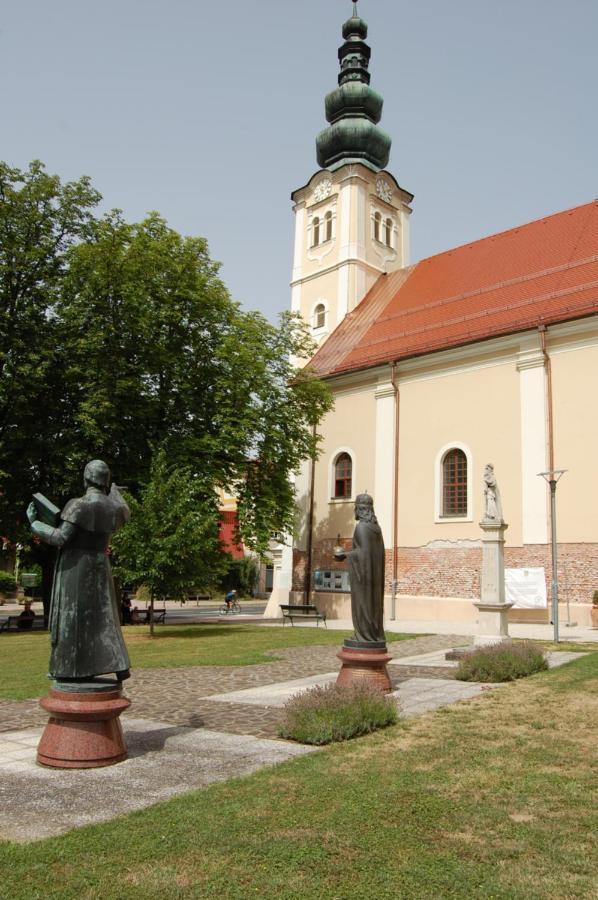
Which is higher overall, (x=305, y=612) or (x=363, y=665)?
(x=363, y=665)

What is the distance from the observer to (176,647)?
15992 mm

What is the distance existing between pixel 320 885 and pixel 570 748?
11.7 ft

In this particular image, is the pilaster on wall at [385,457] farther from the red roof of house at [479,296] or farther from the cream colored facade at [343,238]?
the cream colored facade at [343,238]

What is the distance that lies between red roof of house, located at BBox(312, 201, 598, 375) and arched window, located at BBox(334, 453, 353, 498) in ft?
11.4

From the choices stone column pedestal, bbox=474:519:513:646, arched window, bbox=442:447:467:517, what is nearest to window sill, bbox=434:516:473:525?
arched window, bbox=442:447:467:517

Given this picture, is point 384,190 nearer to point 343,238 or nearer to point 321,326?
point 343,238

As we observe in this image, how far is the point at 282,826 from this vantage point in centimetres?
425

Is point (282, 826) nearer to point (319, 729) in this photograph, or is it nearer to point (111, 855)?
point (111, 855)

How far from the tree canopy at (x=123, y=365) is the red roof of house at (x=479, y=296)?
239 inches

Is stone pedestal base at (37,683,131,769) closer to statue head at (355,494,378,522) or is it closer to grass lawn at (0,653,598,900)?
grass lawn at (0,653,598,900)

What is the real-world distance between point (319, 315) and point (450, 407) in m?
11.3

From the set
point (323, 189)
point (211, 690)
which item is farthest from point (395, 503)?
point (323, 189)

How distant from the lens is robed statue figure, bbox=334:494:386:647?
339 inches

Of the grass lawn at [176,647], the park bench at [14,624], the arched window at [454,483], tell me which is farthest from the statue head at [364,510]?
the park bench at [14,624]
